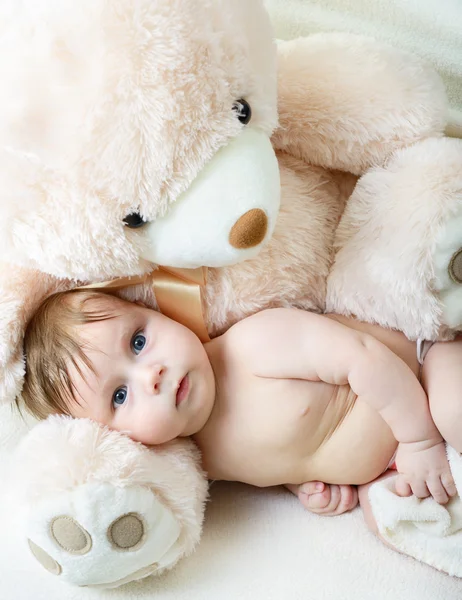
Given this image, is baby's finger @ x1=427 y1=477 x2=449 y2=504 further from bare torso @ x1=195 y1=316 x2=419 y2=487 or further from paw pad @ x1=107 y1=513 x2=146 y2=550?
paw pad @ x1=107 y1=513 x2=146 y2=550

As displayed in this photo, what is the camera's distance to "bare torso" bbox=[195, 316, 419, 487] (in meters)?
0.93

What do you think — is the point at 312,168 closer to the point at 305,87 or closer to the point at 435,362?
the point at 305,87

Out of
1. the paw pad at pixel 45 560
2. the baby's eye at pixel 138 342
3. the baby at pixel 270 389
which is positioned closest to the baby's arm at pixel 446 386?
the baby at pixel 270 389

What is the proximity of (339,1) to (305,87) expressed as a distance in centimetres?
27

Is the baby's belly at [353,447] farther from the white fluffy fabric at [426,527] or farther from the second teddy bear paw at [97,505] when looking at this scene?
the second teddy bear paw at [97,505]

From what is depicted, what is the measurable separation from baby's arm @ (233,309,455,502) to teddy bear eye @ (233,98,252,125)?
30cm

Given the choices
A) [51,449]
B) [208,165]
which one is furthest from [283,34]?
[51,449]

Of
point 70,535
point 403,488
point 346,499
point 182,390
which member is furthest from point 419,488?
point 70,535

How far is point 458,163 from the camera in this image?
89cm

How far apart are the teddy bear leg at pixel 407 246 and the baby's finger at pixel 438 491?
0.65ft

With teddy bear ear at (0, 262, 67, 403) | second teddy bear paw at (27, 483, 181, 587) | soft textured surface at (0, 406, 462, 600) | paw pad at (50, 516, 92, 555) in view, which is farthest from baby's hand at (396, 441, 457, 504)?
teddy bear ear at (0, 262, 67, 403)

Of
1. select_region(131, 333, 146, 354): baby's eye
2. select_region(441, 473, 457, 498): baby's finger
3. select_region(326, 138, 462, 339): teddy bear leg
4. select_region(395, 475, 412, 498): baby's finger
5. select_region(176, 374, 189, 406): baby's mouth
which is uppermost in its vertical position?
select_region(326, 138, 462, 339): teddy bear leg

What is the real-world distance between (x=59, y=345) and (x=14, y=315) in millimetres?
73

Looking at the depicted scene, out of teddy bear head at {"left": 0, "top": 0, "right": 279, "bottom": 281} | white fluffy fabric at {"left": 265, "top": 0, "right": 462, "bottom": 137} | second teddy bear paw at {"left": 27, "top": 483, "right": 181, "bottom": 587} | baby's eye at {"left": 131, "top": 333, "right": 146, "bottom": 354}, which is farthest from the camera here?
white fluffy fabric at {"left": 265, "top": 0, "right": 462, "bottom": 137}
